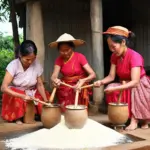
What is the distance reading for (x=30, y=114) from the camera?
175 inches

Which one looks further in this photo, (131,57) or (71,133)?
(131,57)

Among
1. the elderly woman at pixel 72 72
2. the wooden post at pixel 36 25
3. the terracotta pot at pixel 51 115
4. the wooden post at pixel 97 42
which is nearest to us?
the terracotta pot at pixel 51 115

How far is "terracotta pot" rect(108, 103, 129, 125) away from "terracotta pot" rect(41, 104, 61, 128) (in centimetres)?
64

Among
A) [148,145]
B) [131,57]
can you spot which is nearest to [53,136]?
[148,145]

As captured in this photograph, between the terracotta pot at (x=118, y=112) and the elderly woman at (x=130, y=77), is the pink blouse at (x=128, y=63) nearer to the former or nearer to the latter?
the elderly woman at (x=130, y=77)

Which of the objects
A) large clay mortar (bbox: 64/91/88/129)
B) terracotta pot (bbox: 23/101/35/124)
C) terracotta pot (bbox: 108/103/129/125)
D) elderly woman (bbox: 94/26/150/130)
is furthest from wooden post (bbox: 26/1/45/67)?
large clay mortar (bbox: 64/91/88/129)

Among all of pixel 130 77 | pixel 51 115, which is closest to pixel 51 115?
pixel 51 115

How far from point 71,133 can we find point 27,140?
0.46 m

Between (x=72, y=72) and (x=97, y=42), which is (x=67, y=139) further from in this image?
(x=97, y=42)

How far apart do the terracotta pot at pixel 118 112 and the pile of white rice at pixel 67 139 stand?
295 millimetres

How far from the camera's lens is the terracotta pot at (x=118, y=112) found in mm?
3826

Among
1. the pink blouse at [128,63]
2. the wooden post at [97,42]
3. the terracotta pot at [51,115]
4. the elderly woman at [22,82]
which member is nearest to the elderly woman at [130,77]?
the pink blouse at [128,63]

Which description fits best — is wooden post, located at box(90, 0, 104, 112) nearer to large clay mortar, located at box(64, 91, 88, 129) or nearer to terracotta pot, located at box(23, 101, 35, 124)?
terracotta pot, located at box(23, 101, 35, 124)

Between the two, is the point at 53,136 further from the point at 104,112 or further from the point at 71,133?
the point at 104,112
